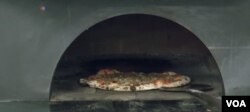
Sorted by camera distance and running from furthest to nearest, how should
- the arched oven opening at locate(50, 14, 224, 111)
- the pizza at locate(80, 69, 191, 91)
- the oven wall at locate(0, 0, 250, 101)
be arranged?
the arched oven opening at locate(50, 14, 224, 111) → the pizza at locate(80, 69, 191, 91) → the oven wall at locate(0, 0, 250, 101)

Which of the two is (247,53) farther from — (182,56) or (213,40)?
(182,56)

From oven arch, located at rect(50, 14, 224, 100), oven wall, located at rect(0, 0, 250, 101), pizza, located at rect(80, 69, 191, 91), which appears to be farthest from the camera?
oven arch, located at rect(50, 14, 224, 100)

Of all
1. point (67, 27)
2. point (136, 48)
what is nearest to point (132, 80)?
point (67, 27)

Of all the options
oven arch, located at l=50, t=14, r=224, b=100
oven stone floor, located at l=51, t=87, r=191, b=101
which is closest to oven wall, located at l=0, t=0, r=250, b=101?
oven stone floor, located at l=51, t=87, r=191, b=101

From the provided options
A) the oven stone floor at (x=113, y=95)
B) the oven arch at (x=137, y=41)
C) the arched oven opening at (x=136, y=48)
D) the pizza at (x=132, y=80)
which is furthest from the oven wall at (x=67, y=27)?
the oven arch at (x=137, y=41)

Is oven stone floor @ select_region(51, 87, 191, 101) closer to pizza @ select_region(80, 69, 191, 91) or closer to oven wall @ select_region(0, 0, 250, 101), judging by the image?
pizza @ select_region(80, 69, 191, 91)

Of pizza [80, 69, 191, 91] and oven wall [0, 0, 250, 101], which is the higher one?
oven wall [0, 0, 250, 101]

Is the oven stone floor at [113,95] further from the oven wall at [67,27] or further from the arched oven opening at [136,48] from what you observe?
the arched oven opening at [136,48]
